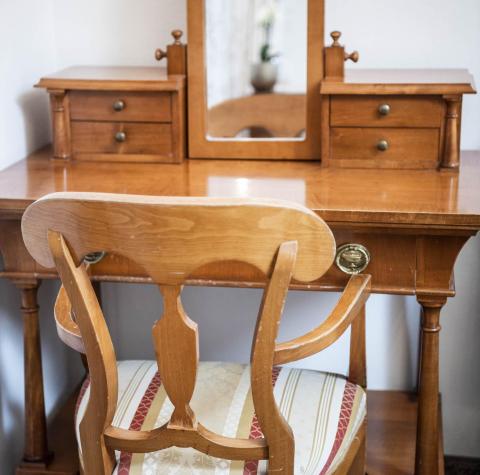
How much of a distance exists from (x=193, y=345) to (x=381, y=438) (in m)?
0.94

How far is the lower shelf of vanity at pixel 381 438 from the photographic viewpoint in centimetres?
175

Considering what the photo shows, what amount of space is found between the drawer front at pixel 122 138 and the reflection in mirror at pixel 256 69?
0.11 m

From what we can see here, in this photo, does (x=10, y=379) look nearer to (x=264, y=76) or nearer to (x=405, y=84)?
(x=264, y=76)

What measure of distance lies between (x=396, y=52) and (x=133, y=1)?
62 centimetres

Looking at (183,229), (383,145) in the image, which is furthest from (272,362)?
(383,145)

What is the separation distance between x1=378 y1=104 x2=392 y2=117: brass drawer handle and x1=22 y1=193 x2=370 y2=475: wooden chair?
1.42 ft

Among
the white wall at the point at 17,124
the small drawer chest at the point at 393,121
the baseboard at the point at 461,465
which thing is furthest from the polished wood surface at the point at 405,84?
the baseboard at the point at 461,465

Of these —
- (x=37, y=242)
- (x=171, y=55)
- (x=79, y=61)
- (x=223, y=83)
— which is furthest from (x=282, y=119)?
(x=37, y=242)

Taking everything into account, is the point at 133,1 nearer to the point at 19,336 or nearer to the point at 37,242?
the point at 19,336

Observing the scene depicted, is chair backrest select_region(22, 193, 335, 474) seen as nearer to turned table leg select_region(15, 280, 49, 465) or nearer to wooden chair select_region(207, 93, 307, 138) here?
turned table leg select_region(15, 280, 49, 465)

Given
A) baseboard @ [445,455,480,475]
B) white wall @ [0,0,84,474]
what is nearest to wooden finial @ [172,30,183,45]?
white wall @ [0,0,84,474]

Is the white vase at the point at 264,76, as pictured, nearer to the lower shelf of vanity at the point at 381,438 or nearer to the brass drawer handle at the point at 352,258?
the brass drawer handle at the point at 352,258

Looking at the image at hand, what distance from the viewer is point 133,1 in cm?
189

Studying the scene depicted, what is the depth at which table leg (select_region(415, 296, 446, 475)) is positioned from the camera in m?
1.45
